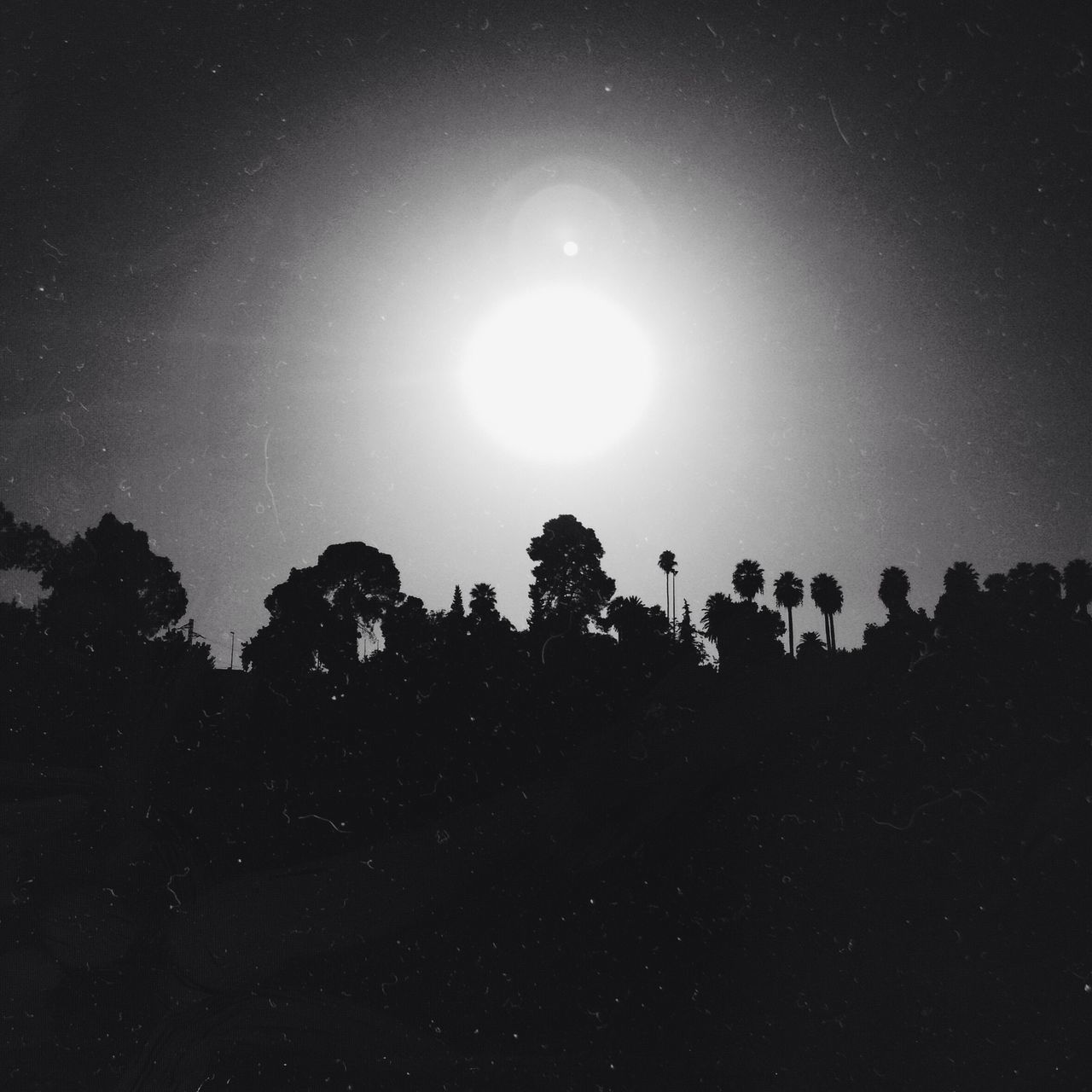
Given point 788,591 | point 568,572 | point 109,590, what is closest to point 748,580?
point 788,591

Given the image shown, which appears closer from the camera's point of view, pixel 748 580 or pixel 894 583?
pixel 894 583

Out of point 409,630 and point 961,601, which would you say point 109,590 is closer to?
point 409,630

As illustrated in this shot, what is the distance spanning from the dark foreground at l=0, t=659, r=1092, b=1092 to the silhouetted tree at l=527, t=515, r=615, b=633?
852 cm

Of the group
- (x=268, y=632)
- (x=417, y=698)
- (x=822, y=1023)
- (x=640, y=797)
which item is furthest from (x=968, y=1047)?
(x=268, y=632)

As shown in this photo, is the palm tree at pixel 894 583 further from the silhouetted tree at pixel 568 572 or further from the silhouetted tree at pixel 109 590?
the silhouetted tree at pixel 109 590

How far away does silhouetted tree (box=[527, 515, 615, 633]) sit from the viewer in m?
17.9

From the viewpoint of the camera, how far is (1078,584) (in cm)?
899

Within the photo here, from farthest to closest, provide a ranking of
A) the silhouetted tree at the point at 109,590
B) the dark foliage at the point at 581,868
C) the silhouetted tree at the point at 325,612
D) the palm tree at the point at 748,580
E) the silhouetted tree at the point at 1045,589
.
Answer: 1. the palm tree at the point at 748,580
2. the silhouetted tree at the point at 325,612
3. the silhouetted tree at the point at 109,590
4. the silhouetted tree at the point at 1045,589
5. the dark foliage at the point at 581,868

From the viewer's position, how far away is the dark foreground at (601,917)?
5379mm

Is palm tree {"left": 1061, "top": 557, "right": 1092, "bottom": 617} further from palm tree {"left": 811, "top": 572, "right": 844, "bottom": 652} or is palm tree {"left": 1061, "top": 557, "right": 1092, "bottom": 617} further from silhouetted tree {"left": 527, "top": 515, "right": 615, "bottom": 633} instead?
palm tree {"left": 811, "top": 572, "right": 844, "bottom": 652}

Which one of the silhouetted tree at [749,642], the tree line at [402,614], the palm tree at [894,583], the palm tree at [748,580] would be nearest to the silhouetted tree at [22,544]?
the tree line at [402,614]

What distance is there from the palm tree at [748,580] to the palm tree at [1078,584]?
37.2 metres

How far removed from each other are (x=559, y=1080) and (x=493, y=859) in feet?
9.78

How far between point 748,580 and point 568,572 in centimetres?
3178
